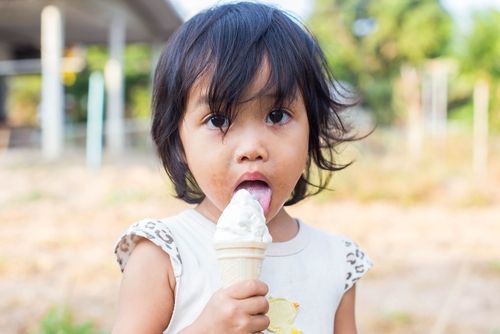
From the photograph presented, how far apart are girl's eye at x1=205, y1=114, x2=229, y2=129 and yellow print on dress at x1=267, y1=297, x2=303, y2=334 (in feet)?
1.12

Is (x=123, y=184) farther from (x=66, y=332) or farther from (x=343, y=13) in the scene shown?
(x=343, y=13)

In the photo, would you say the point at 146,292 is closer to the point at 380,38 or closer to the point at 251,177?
the point at 251,177

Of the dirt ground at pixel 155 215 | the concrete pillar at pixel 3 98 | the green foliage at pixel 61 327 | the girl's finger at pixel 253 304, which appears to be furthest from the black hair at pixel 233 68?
the concrete pillar at pixel 3 98

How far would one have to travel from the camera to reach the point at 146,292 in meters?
1.33

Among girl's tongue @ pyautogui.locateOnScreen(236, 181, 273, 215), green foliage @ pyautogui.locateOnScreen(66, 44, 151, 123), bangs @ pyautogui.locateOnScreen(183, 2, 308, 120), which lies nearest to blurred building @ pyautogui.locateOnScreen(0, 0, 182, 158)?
green foliage @ pyautogui.locateOnScreen(66, 44, 151, 123)

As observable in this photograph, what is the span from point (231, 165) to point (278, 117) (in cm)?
14

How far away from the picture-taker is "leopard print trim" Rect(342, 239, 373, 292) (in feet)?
5.08

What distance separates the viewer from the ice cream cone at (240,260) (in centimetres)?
117

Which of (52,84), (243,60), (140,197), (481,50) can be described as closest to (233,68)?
(243,60)

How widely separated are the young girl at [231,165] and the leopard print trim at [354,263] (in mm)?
10

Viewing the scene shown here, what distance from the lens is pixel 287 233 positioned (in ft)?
4.95

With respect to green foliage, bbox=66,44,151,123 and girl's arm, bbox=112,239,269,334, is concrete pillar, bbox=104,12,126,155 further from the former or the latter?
girl's arm, bbox=112,239,269,334

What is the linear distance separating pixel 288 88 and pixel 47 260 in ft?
12.1

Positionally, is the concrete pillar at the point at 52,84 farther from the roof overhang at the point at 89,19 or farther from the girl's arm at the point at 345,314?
the girl's arm at the point at 345,314
